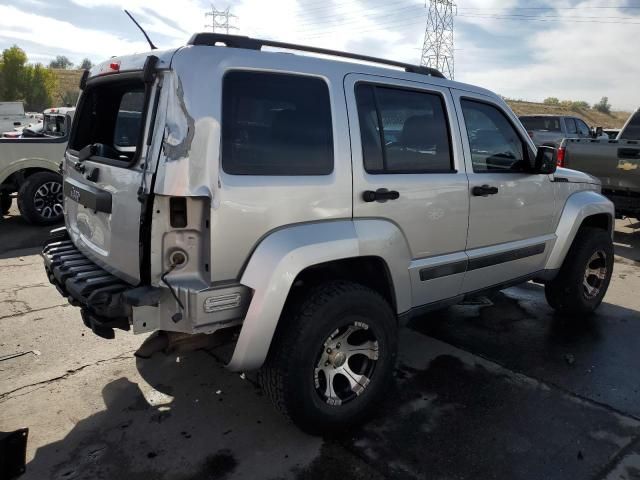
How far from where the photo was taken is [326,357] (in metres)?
2.82

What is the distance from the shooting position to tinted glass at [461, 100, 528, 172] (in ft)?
11.7

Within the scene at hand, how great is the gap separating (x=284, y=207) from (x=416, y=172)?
104cm

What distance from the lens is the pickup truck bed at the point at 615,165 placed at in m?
7.54

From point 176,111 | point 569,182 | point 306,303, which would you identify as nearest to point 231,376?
point 306,303

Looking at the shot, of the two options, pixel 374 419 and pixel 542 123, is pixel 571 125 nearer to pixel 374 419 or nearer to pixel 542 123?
pixel 542 123

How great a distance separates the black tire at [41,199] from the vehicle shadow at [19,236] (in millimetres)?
177

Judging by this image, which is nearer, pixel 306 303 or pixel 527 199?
pixel 306 303

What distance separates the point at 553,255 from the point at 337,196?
251 cm

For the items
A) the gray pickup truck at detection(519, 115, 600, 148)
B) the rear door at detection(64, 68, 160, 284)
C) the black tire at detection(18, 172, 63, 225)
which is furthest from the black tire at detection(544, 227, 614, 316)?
the gray pickup truck at detection(519, 115, 600, 148)

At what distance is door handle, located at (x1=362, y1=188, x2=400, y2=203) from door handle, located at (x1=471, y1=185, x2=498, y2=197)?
745mm

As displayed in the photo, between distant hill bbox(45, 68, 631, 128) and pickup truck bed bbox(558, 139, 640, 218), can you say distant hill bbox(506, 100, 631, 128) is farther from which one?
pickup truck bed bbox(558, 139, 640, 218)

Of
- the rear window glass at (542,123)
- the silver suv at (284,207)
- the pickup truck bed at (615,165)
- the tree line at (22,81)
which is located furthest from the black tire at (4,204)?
the tree line at (22,81)

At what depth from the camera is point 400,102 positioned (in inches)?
125

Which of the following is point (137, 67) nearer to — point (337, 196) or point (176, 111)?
point (176, 111)
